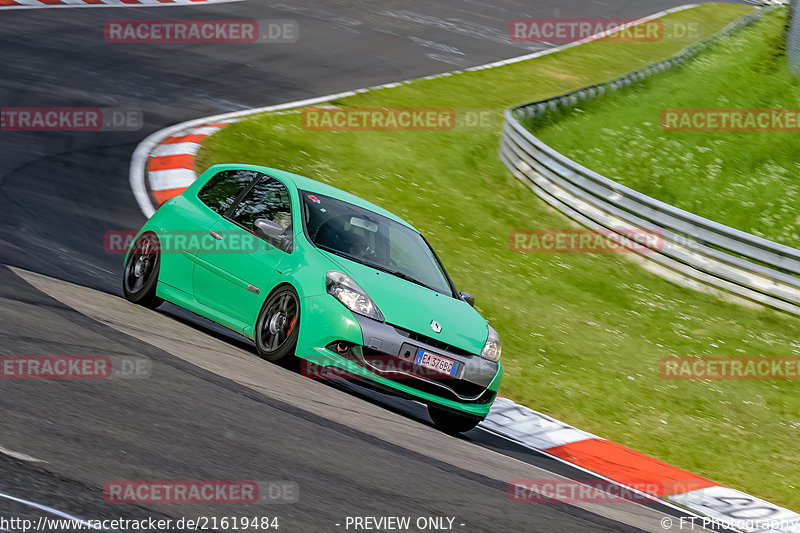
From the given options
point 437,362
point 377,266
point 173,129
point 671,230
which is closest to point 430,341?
point 437,362

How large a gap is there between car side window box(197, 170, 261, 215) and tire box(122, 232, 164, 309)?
1.96ft

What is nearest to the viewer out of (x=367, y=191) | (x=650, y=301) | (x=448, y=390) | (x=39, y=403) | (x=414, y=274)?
(x=39, y=403)

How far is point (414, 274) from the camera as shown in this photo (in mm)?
8586

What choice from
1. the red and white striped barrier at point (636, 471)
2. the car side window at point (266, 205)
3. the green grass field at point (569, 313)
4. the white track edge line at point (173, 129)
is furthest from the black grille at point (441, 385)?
the white track edge line at point (173, 129)

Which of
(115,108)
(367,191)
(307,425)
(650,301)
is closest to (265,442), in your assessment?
(307,425)

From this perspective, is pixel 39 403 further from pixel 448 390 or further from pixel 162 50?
pixel 162 50

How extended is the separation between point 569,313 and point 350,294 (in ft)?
20.0

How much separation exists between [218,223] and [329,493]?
4.33 m

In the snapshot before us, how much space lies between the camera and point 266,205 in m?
8.81
